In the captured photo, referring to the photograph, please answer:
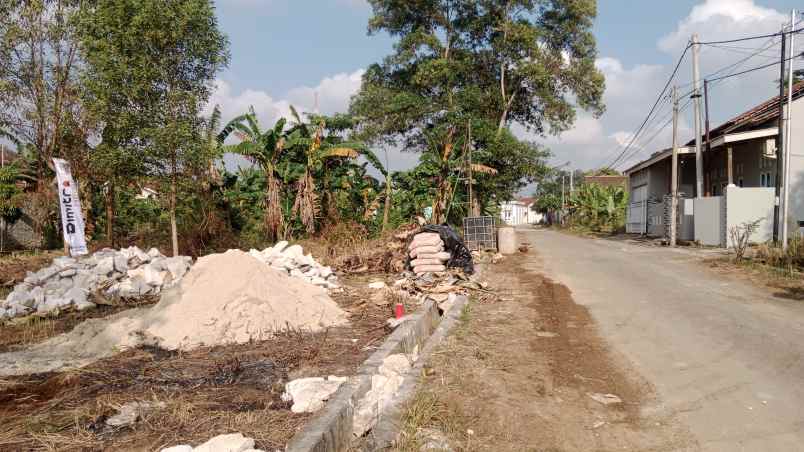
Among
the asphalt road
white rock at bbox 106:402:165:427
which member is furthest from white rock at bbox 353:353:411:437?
the asphalt road

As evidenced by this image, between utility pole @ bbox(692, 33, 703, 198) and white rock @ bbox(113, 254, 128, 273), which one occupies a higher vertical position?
utility pole @ bbox(692, 33, 703, 198)

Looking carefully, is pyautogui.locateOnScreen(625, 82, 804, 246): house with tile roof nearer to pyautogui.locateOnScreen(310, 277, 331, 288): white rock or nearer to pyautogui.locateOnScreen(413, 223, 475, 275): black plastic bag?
pyautogui.locateOnScreen(413, 223, 475, 275): black plastic bag

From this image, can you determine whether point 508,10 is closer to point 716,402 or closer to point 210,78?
point 210,78

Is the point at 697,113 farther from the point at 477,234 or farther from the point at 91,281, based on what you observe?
the point at 91,281

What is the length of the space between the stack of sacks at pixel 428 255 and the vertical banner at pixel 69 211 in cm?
743

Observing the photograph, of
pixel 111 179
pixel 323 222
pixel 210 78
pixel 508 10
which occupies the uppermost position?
pixel 508 10

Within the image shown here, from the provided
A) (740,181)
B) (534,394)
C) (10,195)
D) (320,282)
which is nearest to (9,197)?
(10,195)

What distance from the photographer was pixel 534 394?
15.5 ft

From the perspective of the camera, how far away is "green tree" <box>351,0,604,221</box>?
24.5m

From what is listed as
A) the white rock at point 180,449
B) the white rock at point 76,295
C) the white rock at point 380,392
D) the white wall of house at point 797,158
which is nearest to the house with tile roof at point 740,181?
the white wall of house at point 797,158

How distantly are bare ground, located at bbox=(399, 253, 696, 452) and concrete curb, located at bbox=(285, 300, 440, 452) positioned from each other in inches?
16.5

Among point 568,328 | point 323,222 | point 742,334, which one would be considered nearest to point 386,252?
point 323,222

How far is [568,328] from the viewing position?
24.2 feet

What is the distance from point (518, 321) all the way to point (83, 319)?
671cm
